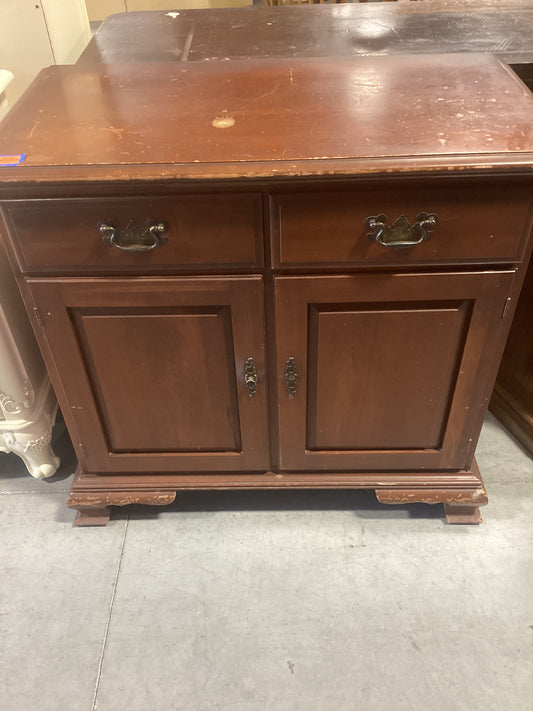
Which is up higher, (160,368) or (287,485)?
(160,368)

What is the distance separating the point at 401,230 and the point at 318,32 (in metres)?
0.85

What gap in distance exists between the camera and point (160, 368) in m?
1.18

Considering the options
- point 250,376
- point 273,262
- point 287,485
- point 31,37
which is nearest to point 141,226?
point 273,262

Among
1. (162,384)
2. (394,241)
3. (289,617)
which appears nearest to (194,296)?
(162,384)

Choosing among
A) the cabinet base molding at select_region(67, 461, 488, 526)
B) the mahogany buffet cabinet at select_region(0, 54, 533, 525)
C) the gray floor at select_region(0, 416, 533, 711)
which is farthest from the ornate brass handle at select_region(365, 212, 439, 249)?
the gray floor at select_region(0, 416, 533, 711)

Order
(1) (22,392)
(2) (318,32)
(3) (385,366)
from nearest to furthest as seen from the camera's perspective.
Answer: (3) (385,366), (1) (22,392), (2) (318,32)

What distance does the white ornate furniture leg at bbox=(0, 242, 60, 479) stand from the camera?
4.16 feet

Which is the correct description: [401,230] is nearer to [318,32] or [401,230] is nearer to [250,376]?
[250,376]

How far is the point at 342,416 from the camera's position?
124 cm

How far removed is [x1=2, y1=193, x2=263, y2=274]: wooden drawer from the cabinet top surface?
0.06 m

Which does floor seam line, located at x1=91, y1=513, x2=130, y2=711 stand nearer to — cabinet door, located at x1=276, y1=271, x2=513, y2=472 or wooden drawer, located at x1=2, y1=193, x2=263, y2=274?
cabinet door, located at x1=276, y1=271, x2=513, y2=472

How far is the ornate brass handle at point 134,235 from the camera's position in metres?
0.96

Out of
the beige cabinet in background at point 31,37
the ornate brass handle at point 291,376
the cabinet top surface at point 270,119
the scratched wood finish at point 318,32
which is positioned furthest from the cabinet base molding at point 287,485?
the beige cabinet in background at point 31,37

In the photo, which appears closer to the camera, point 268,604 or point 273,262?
point 273,262
